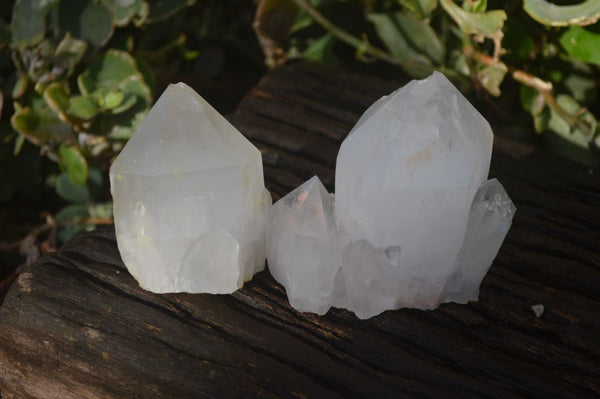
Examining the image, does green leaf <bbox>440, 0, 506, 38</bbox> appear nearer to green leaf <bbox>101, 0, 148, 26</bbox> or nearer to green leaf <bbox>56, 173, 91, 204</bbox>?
green leaf <bbox>101, 0, 148, 26</bbox>

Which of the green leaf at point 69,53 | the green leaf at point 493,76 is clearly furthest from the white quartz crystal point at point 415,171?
the green leaf at point 69,53

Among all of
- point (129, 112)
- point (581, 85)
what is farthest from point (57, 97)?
point (581, 85)

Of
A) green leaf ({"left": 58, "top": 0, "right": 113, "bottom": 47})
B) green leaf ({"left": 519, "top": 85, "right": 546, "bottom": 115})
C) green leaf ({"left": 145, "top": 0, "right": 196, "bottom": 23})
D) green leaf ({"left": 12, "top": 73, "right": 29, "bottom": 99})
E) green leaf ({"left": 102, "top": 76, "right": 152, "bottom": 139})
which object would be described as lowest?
green leaf ({"left": 519, "top": 85, "right": 546, "bottom": 115})

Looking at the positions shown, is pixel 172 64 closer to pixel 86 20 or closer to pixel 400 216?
pixel 86 20

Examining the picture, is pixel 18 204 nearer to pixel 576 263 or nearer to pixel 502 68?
pixel 502 68

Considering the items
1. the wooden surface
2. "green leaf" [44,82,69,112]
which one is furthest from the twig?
"green leaf" [44,82,69,112]

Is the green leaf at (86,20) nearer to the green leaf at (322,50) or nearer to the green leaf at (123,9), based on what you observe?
the green leaf at (123,9)

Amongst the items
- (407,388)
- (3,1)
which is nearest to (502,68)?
(407,388)
